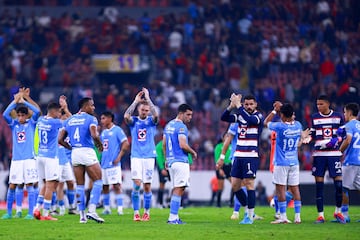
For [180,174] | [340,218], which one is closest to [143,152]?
[180,174]

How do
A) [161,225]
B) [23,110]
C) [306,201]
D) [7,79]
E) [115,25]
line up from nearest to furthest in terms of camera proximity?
[161,225], [23,110], [306,201], [7,79], [115,25]

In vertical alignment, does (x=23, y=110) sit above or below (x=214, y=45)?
below

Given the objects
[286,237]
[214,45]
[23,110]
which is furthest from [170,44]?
[286,237]

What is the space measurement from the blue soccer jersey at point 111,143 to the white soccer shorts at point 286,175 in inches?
226

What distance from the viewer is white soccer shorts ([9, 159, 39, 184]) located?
2341 centimetres

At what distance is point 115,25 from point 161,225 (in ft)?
83.1

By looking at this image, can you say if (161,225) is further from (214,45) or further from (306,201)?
(214,45)

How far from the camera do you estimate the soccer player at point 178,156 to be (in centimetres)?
2089

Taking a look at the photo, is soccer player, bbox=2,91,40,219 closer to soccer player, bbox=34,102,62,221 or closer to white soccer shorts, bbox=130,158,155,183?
soccer player, bbox=34,102,62,221

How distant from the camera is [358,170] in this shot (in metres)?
Answer: 21.1


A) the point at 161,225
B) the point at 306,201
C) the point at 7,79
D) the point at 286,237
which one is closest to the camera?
the point at 286,237

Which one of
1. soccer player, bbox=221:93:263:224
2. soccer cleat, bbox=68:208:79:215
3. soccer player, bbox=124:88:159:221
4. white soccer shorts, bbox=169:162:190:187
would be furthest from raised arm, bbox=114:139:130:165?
soccer player, bbox=221:93:263:224

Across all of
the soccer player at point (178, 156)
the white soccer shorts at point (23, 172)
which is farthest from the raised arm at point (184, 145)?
the white soccer shorts at point (23, 172)

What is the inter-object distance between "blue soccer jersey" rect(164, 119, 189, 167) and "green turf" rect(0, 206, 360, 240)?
5.08 feet
